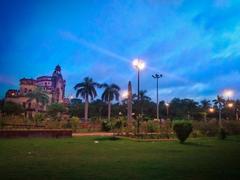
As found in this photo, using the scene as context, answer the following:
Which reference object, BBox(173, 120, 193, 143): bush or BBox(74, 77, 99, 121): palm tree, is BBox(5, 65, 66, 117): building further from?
BBox(173, 120, 193, 143): bush

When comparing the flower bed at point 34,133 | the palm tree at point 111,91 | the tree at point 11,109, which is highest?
the palm tree at point 111,91

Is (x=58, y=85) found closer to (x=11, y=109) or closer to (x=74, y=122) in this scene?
(x=11, y=109)

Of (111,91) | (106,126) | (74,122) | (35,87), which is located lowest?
(106,126)

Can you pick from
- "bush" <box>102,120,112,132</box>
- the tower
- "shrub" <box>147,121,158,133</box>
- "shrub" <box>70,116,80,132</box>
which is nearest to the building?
the tower

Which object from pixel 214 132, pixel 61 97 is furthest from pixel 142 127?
pixel 61 97

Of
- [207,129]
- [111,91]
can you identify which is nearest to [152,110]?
[111,91]

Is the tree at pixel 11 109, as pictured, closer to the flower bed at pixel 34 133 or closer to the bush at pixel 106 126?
the bush at pixel 106 126

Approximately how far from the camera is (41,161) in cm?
1009

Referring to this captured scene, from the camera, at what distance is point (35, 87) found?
338 feet

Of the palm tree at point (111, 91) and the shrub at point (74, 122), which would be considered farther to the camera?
the palm tree at point (111, 91)

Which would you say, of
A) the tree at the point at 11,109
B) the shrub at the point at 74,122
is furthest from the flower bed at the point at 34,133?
the tree at the point at 11,109

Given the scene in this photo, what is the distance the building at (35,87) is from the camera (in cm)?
8869

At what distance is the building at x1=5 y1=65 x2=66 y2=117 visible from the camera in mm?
88688

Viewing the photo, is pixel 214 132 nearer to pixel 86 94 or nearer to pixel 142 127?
pixel 142 127
